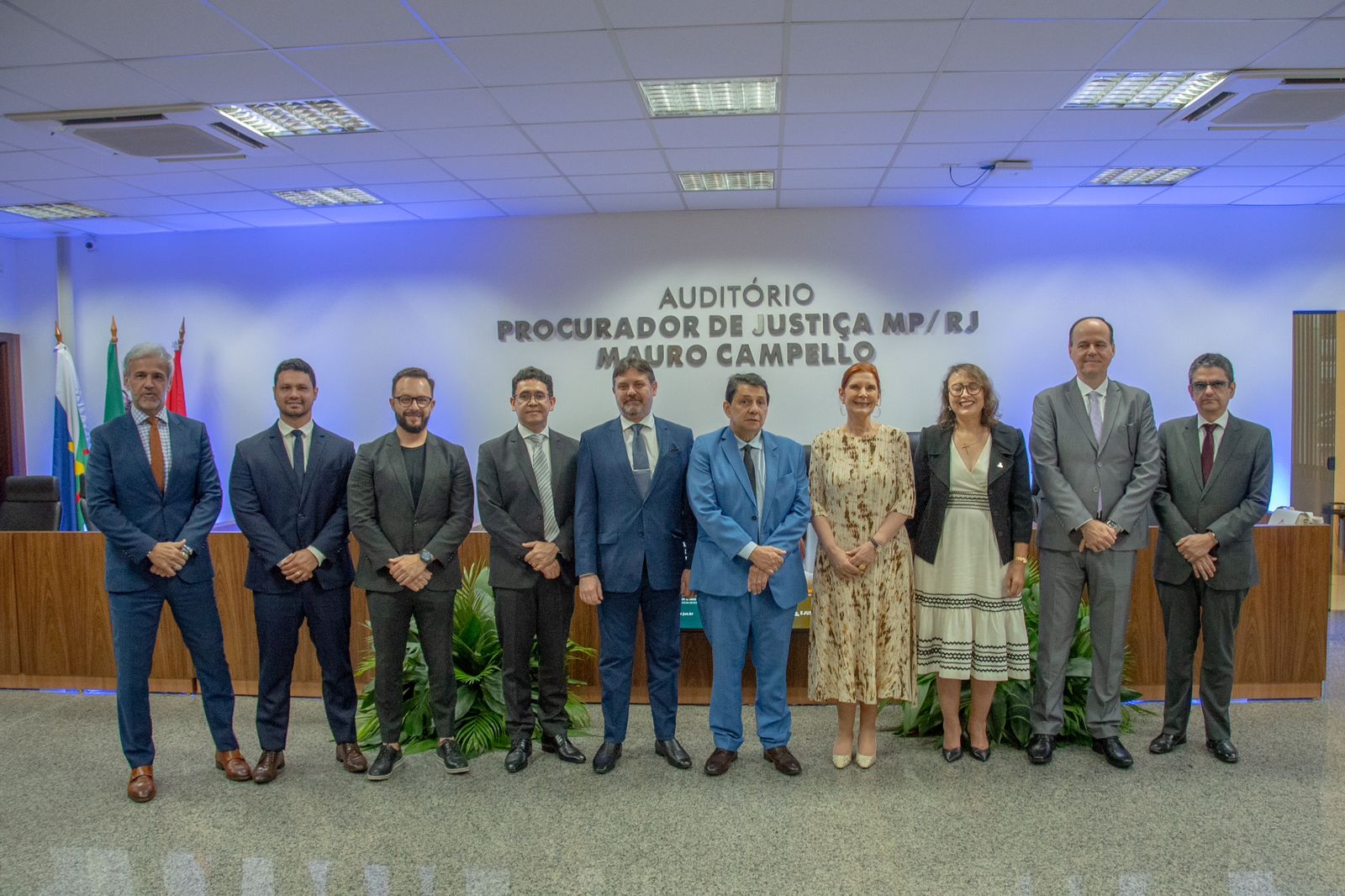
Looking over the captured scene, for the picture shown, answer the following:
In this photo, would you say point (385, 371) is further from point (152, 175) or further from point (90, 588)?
point (90, 588)

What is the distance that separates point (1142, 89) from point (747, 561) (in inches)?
134

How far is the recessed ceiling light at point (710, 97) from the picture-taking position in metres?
4.49

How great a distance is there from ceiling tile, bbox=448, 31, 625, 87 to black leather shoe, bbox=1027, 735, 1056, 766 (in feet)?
11.8

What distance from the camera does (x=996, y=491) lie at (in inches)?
136

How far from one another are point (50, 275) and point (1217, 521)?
911cm

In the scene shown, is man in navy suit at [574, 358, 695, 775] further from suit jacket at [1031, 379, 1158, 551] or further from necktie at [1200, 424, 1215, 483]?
necktie at [1200, 424, 1215, 483]

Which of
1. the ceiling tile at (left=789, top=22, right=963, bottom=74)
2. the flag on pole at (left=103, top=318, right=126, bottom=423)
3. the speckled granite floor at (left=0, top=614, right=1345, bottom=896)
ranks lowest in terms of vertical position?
the speckled granite floor at (left=0, top=614, right=1345, bottom=896)

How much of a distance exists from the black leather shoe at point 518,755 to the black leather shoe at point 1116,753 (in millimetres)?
2408

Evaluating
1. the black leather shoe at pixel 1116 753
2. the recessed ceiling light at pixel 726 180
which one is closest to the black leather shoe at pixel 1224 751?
the black leather shoe at pixel 1116 753

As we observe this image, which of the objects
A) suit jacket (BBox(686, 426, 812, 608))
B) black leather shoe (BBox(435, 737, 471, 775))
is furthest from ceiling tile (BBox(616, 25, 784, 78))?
black leather shoe (BBox(435, 737, 471, 775))

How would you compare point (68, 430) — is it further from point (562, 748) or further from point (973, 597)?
point (973, 597)

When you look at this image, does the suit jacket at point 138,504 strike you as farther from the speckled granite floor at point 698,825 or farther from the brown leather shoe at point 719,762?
the brown leather shoe at point 719,762

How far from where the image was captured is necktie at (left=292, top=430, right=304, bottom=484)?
352 cm

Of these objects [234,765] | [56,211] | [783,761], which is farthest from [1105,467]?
[56,211]
